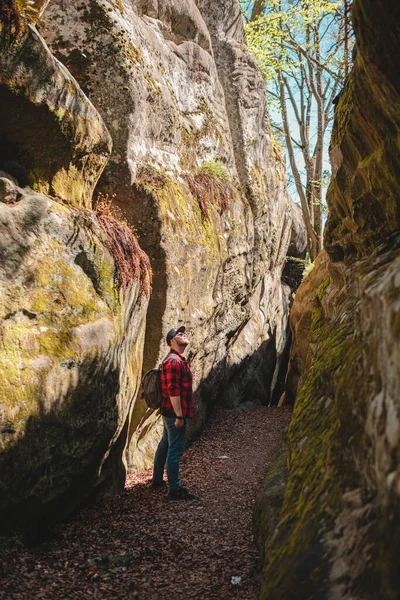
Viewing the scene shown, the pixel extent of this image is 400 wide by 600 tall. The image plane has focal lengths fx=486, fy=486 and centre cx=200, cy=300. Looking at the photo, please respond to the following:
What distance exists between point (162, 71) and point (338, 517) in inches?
414

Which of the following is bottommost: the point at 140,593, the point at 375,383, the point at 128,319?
the point at 140,593

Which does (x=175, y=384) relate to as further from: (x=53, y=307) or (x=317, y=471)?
(x=317, y=471)

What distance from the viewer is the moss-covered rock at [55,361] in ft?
15.6

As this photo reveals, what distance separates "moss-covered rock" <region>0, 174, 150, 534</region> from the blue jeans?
1.95ft

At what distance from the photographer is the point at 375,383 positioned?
274cm

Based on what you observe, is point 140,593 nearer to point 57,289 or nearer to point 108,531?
point 108,531

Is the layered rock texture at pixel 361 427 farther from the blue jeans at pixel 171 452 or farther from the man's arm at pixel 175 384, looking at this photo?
the man's arm at pixel 175 384

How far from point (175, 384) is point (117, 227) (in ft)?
8.52

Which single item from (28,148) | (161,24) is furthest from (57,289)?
(161,24)

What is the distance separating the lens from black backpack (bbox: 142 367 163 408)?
6.76 meters

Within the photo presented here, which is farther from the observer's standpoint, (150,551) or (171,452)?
(171,452)

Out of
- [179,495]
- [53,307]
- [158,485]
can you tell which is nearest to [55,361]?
[53,307]

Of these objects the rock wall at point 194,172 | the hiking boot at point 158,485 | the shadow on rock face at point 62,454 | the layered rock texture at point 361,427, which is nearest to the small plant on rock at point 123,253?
the rock wall at point 194,172

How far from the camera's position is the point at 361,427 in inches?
111
